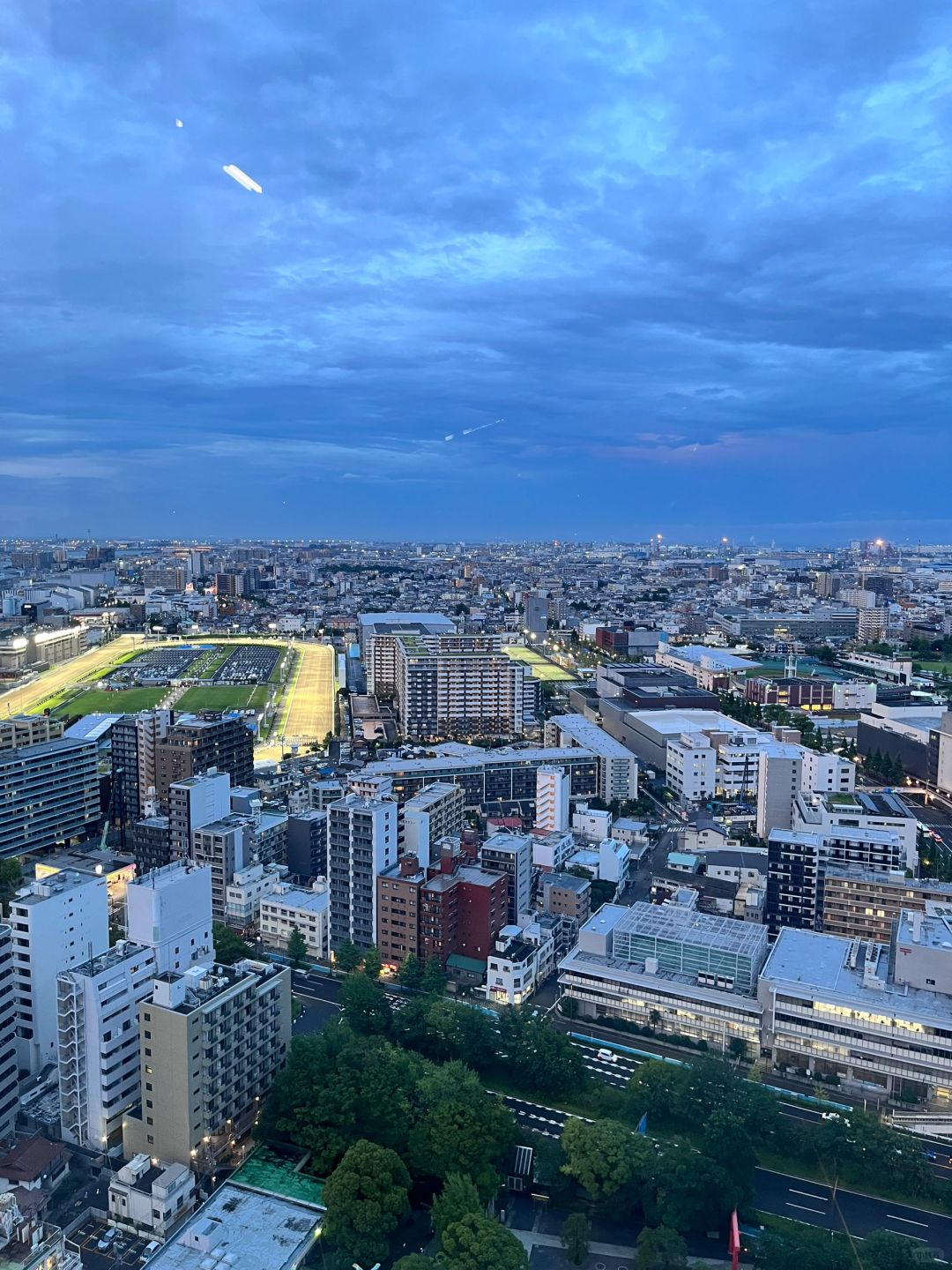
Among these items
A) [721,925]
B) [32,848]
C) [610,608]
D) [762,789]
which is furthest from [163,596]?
[721,925]

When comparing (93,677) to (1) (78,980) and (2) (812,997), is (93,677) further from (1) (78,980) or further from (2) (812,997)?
(2) (812,997)

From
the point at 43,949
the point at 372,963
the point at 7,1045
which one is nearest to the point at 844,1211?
the point at 372,963

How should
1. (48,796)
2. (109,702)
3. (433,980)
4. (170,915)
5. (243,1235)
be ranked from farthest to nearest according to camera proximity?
(109,702) < (48,796) < (433,980) < (170,915) < (243,1235)

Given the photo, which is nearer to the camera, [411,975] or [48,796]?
[411,975]

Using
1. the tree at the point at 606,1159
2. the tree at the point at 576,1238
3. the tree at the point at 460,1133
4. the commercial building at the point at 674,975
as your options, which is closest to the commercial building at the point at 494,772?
the commercial building at the point at 674,975

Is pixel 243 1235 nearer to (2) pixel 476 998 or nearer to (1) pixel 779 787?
(2) pixel 476 998

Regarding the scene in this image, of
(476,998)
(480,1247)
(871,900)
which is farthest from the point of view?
(871,900)
